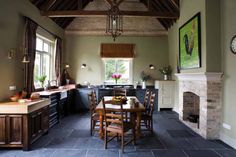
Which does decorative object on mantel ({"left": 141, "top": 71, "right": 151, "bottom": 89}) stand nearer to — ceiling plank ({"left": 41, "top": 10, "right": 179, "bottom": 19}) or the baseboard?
ceiling plank ({"left": 41, "top": 10, "right": 179, "bottom": 19})

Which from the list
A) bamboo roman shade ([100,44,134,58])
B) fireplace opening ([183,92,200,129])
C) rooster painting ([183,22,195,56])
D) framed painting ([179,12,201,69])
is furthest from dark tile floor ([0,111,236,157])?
bamboo roman shade ([100,44,134,58])

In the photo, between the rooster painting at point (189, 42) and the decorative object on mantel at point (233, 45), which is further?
the rooster painting at point (189, 42)

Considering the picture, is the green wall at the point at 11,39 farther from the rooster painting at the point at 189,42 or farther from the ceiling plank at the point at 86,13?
the rooster painting at the point at 189,42

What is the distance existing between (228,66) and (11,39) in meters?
4.93

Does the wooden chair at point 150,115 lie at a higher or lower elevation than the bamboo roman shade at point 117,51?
lower

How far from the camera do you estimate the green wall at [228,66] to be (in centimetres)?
392

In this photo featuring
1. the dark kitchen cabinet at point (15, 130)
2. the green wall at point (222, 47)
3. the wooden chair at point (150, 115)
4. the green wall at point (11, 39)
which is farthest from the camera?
the wooden chair at point (150, 115)

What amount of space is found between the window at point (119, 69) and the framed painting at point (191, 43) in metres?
2.80

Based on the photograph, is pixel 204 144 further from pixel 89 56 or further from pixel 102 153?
pixel 89 56

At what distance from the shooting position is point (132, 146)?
3877 millimetres

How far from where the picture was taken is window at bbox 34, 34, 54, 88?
612 cm

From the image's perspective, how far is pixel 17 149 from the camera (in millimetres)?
3695

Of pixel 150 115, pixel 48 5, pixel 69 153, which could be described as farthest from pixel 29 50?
pixel 150 115

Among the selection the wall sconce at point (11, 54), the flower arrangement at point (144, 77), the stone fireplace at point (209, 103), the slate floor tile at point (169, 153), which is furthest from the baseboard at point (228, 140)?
the wall sconce at point (11, 54)
